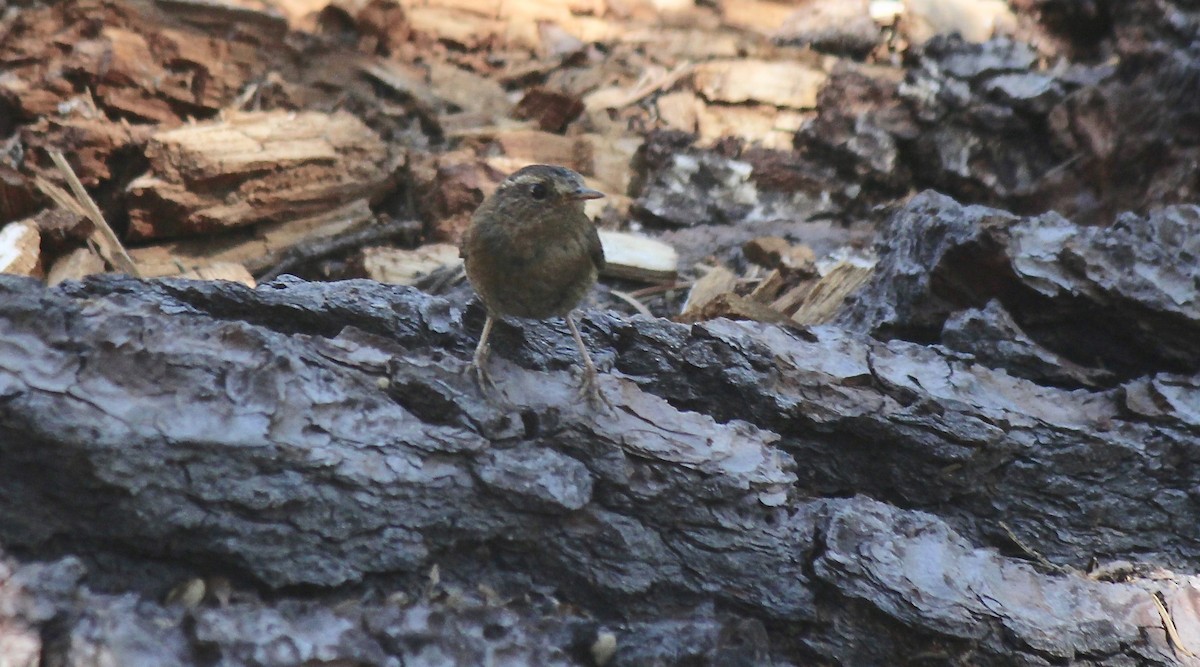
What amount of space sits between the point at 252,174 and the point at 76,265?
0.91 metres

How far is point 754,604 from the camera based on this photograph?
2760 mm

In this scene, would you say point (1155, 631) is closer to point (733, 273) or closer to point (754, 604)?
point (754, 604)

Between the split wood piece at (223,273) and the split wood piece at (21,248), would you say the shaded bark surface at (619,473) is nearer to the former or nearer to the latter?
the split wood piece at (223,273)

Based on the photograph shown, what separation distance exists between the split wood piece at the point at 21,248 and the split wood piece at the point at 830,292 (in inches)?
128

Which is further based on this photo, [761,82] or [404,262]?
[761,82]

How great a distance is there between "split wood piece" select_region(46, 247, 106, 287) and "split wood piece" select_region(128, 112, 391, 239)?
0.32 m

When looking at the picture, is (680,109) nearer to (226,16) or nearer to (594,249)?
(226,16)

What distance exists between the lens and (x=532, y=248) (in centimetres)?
343

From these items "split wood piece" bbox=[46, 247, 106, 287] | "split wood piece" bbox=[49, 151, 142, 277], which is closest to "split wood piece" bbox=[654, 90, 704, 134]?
"split wood piece" bbox=[49, 151, 142, 277]

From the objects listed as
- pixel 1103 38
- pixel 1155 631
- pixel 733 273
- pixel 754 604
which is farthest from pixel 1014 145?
pixel 754 604

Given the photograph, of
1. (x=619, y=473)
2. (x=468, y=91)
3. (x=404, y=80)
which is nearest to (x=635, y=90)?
(x=468, y=91)

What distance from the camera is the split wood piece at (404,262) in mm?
4434

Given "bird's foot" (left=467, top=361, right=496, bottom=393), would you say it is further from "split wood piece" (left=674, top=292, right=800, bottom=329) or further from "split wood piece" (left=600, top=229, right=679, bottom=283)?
"split wood piece" (left=600, top=229, right=679, bottom=283)

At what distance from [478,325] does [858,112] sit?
397 cm
